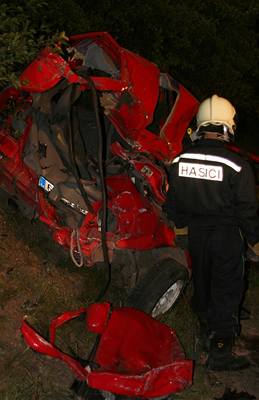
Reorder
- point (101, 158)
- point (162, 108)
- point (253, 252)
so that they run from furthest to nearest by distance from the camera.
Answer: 1. point (162, 108)
2. point (253, 252)
3. point (101, 158)

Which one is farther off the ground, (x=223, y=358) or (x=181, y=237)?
(x=181, y=237)

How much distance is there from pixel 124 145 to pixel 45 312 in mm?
1663

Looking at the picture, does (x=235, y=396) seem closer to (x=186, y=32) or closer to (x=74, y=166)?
(x=74, y=166)

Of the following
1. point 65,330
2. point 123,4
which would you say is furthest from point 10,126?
point 123,4

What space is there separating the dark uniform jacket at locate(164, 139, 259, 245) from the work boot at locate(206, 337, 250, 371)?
0.87 m

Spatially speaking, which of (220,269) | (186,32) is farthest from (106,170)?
(186,32)

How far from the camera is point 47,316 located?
4.32 meters

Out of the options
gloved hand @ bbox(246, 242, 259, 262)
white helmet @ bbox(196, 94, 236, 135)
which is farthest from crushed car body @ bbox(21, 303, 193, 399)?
white helmet @ bbox(196, 94, 236, 135)

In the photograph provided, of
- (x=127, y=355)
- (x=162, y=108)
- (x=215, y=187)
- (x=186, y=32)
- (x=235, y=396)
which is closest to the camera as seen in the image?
(x=127, y=355)

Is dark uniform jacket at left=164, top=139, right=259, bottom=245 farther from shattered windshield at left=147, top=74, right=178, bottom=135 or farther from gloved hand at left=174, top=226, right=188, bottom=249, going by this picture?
shattered windshield at left=147, top=74, right=178, bottom=135

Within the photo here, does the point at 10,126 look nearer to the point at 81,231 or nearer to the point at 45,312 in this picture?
the point at 81,231

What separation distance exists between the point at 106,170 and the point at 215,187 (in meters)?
1.22

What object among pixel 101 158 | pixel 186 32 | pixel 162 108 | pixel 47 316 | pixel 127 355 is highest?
pixel 101 158

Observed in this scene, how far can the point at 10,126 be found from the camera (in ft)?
16.3
